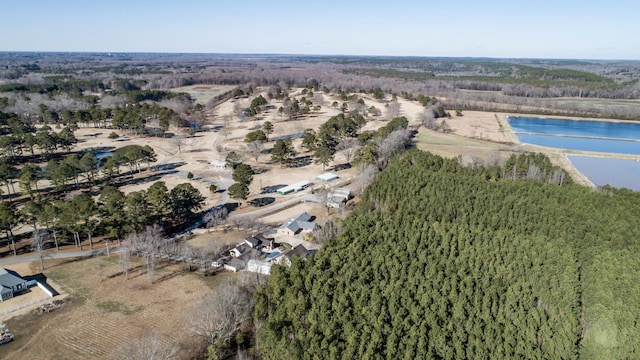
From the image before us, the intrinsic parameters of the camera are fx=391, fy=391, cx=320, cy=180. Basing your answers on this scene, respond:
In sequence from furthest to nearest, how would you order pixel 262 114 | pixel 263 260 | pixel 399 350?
pixel 262 114, pixel 263 260, pixel 399 350

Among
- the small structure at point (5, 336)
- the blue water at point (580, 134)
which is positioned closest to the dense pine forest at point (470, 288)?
the small structure at point (5, 336)

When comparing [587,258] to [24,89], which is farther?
[24,89]

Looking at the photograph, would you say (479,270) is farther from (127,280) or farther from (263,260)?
(127,280)

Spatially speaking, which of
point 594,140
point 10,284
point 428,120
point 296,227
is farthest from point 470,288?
point 594,140

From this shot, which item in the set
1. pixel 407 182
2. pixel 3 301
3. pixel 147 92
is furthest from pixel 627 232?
pixel 147 92

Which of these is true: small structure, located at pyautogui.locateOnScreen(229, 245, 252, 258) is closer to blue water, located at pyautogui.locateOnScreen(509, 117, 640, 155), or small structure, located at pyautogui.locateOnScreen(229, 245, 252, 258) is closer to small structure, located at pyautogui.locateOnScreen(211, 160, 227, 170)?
small structure, located at pyautogui.locateOnScreen(211, 160, 227, 170)

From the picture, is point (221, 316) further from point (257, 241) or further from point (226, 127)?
point (226, 127)

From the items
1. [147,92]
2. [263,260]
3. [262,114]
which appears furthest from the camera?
[147,92]
